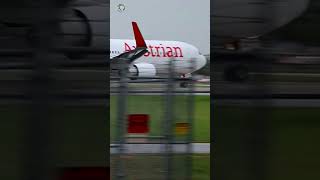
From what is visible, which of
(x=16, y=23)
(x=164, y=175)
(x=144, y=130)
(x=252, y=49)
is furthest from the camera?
(x=164, y=175)

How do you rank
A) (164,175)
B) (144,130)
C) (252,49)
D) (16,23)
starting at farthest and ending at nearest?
(164,175) < (144,130) < (252,49) < (16,23)

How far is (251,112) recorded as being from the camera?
2637 millimetres

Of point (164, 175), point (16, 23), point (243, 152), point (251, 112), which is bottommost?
point (164, 175)

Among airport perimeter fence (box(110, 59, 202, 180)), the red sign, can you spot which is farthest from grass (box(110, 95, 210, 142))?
the red sign

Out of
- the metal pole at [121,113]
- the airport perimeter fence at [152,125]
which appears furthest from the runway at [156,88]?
the metal pole at [121,113]

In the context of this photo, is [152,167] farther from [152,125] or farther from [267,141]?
[267,141]

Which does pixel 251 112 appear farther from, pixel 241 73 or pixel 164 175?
pixel 164 175

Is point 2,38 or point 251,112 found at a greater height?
point 2,38

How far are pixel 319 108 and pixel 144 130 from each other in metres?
1.84

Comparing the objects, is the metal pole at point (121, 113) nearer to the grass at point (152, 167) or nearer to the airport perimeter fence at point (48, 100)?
the grass at point (152, 167)

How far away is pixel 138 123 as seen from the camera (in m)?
4.21

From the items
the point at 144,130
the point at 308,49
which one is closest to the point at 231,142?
the point at 308,49

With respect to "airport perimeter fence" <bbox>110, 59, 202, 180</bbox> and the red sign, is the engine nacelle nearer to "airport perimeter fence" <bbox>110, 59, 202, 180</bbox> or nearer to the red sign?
"airport perimeter fence" <bbox>110, 59, 202, 180</bbox>

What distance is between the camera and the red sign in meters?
4.14
